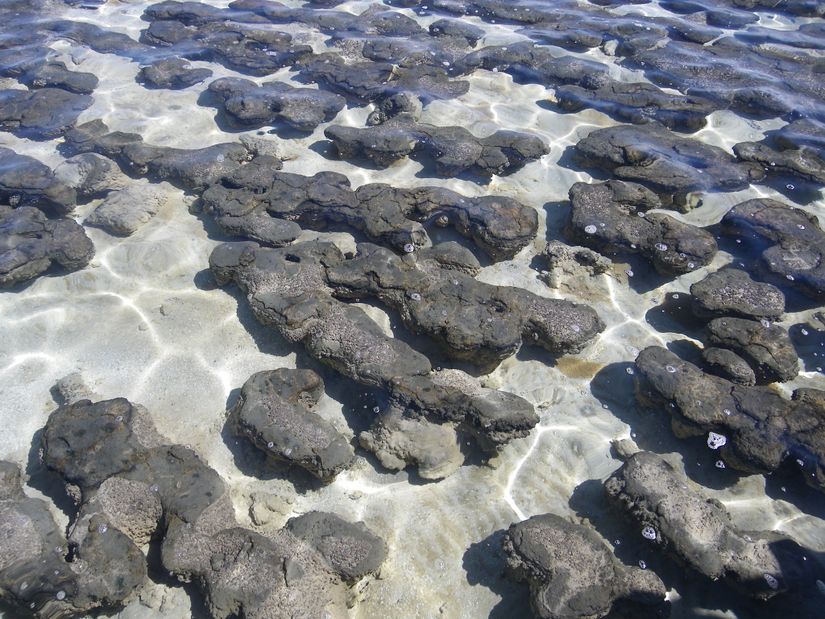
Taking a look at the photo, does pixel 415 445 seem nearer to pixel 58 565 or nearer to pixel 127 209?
pixel 58 565

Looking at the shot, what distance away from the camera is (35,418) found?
5.12 m

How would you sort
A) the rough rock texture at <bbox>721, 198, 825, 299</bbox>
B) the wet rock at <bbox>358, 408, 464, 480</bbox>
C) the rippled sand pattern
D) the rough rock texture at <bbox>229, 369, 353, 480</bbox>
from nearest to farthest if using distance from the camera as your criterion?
the rippled sand pattern
the rough rock texture at <bbox>229, 369, 353, 480</bbox>
the wet rock at <bbox>358, 408, 464, 480</bbox>
the rough rock texture at <bbox>721, 198, 825, 299</bbox>

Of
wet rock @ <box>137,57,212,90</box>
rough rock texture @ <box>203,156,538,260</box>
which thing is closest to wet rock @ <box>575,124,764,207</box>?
rough rock texture @ <box>203,156,538,260</box>

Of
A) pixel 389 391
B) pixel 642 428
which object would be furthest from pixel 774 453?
pixel 389 391

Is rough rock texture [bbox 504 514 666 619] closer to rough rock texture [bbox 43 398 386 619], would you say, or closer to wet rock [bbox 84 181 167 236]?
rough rock texture [bbox 43 398 386 619]

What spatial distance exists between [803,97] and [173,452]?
11324mm

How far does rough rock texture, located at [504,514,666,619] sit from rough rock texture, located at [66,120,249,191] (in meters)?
5.79

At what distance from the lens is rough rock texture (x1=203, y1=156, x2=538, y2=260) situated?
21.4 ft

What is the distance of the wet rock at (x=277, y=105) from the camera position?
8492 mm

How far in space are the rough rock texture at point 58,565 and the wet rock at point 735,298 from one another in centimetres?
583

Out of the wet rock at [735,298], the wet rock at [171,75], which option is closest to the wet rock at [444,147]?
the wet rock at [735,298]

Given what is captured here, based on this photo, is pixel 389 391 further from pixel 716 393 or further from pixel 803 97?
pixel 803 97

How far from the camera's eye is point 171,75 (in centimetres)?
958

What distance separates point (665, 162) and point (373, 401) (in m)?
5.51
